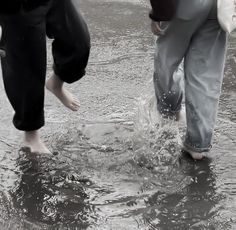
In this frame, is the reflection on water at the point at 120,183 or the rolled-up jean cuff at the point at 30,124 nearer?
the reflection on water at the point at 120,183

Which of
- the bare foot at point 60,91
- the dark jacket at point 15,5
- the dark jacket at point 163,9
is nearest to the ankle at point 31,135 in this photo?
the bare foot at point 60,91

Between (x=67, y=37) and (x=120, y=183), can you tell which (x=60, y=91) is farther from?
(x=120, y=183)

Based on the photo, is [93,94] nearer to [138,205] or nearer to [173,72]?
[173,72]

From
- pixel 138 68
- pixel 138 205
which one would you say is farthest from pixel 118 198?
pixel 138 68

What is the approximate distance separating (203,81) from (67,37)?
0.75 m

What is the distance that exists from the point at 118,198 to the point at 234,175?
2.11ft

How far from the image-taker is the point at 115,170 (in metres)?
2.91

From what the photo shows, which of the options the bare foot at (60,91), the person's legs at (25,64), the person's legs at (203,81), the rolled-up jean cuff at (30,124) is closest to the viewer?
the person's legs at (25,64)

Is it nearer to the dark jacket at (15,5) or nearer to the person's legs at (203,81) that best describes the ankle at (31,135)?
the dark jacket at (15,5)

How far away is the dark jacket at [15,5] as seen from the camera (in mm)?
2590

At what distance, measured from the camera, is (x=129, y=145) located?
315 cm

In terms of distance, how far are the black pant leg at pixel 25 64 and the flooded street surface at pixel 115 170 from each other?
257 millimetres

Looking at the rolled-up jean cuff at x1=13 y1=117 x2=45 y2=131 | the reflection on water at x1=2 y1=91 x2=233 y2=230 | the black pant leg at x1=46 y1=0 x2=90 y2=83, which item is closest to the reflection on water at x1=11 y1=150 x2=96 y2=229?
the reflection on water at x1=2 y1=91 x2=233 y2=230

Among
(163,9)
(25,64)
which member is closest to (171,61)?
(163,9)
